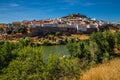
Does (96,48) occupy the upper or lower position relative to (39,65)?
lower

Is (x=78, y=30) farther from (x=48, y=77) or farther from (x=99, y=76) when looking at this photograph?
(x=99, y=76)

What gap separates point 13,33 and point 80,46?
32217 mm

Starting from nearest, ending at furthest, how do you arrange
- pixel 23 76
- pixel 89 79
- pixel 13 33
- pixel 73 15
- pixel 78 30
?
pixel 89 79 → pixel 23 76 → pixel 13 33 → pixel 78 30 → pixel 73 15

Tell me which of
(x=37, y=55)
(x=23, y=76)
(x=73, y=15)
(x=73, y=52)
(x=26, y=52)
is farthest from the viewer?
(x=73, y=15)

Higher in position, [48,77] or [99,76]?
[99,76]

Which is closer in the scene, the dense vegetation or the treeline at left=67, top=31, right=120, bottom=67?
the dense vegetation

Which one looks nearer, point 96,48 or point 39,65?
point 39,65

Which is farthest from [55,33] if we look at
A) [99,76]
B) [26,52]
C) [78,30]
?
[99,76]

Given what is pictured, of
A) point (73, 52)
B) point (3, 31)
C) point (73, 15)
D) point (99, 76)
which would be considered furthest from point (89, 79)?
point (73, 15)

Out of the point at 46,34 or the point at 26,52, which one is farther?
the point at 46,34

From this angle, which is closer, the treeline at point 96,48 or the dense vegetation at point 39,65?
the dense vegetation at point 39,65

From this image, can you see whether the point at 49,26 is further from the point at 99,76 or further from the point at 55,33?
the point at 99,76

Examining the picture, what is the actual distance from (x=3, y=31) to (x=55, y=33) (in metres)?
13.8

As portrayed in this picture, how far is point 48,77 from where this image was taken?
1188 centimetres
